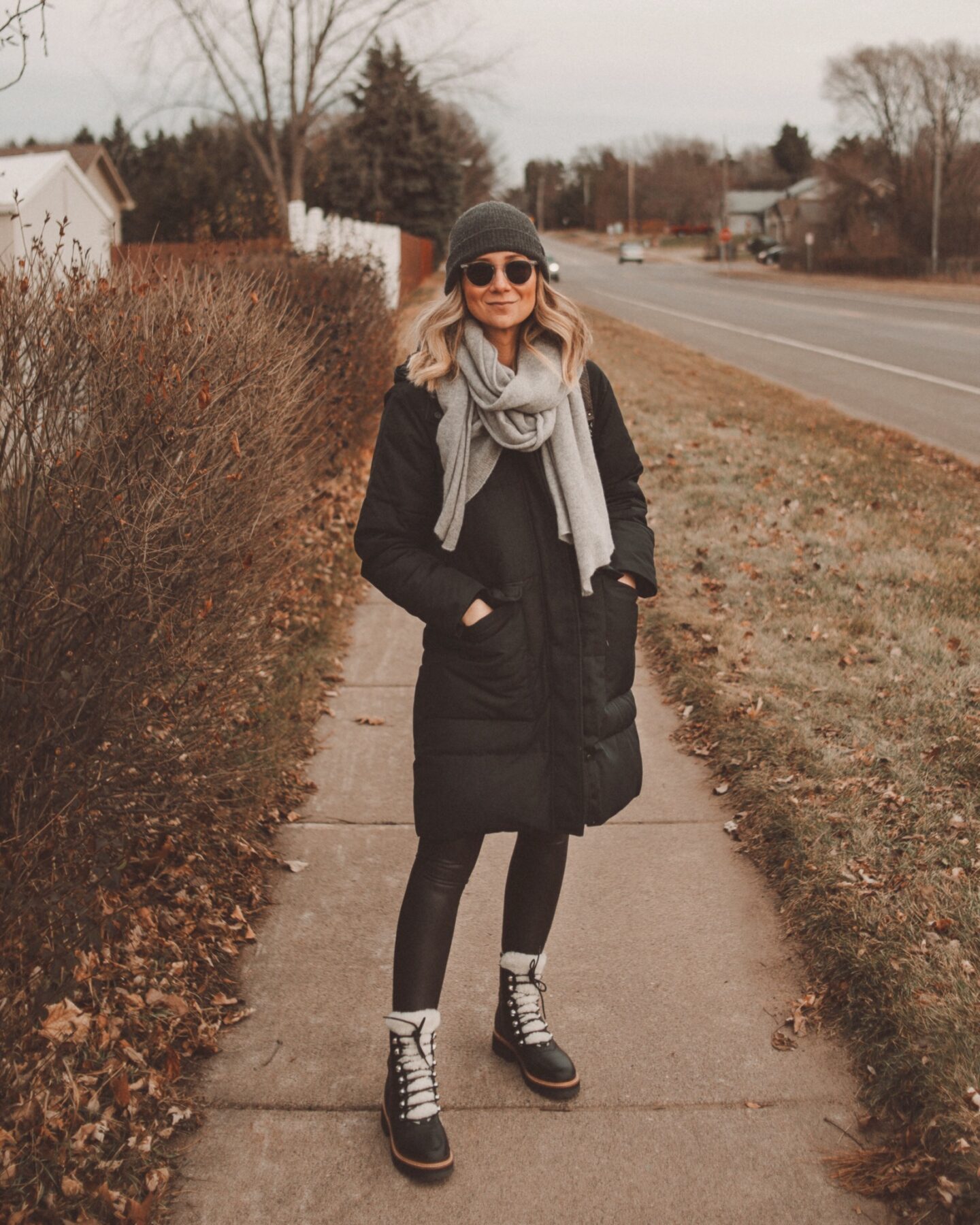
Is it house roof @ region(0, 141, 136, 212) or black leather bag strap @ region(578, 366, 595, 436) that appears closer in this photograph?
black leather bag strap @ region(578, 366, 595, 436)

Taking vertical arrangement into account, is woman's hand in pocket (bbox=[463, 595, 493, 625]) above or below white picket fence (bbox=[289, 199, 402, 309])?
below

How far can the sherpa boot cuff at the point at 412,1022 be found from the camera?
2701 mm

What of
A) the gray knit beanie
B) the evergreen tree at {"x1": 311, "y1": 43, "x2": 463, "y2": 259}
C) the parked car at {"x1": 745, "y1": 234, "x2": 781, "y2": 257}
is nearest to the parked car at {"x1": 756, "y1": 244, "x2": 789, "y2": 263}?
the parked car at {"x1": 745, "y1": 234, "x2": 781, "y2": 257}

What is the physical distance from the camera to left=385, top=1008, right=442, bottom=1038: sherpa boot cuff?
2701 mm

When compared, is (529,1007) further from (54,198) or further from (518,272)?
(54,198)

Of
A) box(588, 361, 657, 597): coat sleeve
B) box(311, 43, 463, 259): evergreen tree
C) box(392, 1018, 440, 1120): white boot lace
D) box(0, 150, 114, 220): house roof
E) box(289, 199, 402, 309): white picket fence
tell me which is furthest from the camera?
box(311, 43, 463, 259): evergreen tree

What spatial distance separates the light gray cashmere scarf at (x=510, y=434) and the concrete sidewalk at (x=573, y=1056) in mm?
1229

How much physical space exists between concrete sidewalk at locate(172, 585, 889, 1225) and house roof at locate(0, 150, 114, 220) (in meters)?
6.12

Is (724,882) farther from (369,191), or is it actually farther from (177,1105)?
(369,191)

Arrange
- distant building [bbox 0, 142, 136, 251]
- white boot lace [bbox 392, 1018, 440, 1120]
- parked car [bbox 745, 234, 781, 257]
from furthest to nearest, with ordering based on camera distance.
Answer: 1. parked car [bbox 745, 234, 781, 257]
2. distant building [bbox 0, 142, 136, 251]
3. white boot lace [bbox 392, 1018, 440, 1120]

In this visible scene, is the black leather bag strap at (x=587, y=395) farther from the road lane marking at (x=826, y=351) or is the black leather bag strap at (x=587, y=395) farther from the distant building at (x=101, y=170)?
the distant building at (x=101, y=170)

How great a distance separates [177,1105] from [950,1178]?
1695 millimetres

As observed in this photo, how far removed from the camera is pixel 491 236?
2.62 m

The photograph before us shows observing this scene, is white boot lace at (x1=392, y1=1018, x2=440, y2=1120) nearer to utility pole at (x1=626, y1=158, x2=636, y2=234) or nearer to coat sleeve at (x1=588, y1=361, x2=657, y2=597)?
coat sleeve at (x1=588, y1=361, x2=657, y2=597)
